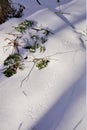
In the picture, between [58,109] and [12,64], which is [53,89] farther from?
[12,64]

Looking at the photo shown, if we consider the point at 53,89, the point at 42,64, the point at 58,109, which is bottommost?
the point at 58,109

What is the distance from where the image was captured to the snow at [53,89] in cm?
218

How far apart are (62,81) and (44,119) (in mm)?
375

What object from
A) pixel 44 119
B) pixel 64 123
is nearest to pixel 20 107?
pixel 44 119

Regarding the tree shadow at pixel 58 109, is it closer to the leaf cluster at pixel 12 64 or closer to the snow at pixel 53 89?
the snow at pixel 53 89

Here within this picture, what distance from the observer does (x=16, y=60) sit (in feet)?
8.64

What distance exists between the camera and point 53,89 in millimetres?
2357

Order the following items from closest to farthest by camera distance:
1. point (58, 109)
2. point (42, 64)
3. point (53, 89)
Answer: point (58, 109) < point (53, 89) < point (42, 64)

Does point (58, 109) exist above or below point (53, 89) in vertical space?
below

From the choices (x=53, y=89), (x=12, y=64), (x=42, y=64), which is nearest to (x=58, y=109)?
(x=53, y=89)

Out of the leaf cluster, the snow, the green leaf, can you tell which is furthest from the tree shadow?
the leaf cluster

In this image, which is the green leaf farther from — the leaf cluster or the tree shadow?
the tree shadow

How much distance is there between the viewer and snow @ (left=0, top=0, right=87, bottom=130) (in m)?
2.18

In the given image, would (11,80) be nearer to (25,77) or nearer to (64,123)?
(25,77)
